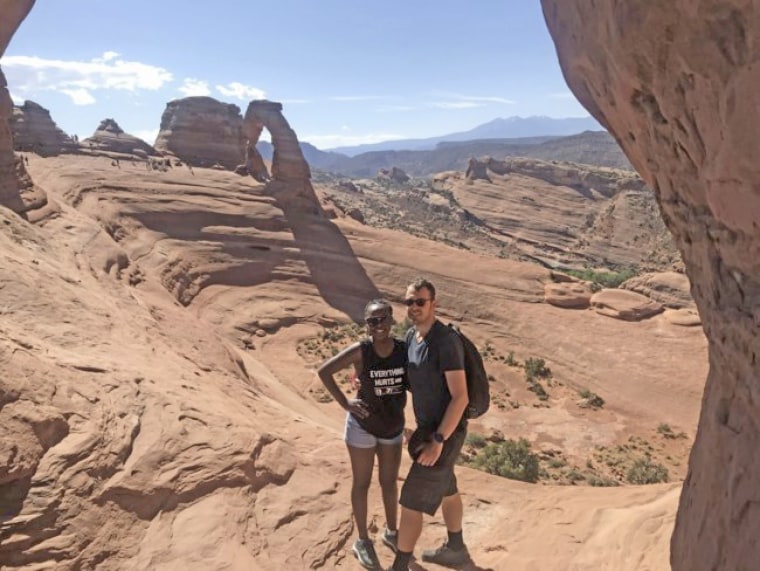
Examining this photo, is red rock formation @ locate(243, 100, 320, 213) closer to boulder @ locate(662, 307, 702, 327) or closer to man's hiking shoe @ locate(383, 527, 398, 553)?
boulder @ locate(662, 307, 702, 327)

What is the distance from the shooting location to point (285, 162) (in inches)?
1037

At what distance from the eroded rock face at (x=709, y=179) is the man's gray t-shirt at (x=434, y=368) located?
1606mm

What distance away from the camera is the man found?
373 cm

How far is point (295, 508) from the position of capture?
4910 millimetres

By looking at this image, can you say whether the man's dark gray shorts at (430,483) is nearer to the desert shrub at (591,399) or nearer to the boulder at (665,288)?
the desert shrub at (591,399)

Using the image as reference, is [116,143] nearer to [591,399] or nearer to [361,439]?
[591,399]

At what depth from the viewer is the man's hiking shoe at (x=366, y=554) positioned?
4316 mm

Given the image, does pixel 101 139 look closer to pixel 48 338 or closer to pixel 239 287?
pixel 239 287

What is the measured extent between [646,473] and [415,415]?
9777 mm

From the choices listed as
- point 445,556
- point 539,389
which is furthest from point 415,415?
point 539,389

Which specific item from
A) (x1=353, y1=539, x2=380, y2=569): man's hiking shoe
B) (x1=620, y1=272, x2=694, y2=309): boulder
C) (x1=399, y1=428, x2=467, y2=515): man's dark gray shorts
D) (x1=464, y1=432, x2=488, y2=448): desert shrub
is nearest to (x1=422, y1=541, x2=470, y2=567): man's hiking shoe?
(x1=353, y1=539, x2=380, y2=569): man's hiking shoe

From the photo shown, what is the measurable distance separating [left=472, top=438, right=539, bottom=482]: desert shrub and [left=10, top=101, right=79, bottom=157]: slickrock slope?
28.3 m

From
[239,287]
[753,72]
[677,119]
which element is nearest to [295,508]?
[677,119]

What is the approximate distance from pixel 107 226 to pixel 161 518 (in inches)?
705
